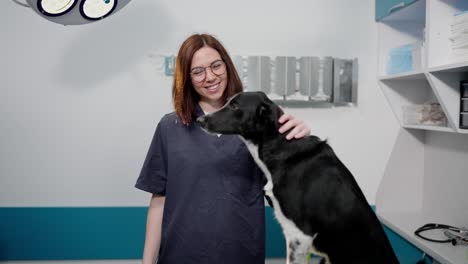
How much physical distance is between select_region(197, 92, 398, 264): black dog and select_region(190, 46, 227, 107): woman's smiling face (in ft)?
0.98

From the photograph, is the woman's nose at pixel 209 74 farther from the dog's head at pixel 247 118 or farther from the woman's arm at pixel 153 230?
the woman's arm at pixel 153 230

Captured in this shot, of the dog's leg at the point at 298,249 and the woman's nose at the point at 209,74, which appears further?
A: the woman's nose at the point at 209,74

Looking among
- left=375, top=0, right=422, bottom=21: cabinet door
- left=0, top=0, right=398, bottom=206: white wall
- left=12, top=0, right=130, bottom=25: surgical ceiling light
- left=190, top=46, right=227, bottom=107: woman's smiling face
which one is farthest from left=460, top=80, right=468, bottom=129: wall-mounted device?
left=12, top=0, right=130, bottom=25: surgical ceiling light

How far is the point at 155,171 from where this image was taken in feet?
4.24

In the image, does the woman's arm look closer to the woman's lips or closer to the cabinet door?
the woman's lips

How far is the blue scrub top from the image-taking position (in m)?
1.19

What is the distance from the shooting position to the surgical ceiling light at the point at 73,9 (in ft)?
4.88

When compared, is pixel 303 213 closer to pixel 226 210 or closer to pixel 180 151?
pixel 226 210

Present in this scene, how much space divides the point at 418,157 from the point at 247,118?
1465 millimetres

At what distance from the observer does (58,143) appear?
81.6 inches

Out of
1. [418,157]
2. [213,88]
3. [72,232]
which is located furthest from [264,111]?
[72,232]

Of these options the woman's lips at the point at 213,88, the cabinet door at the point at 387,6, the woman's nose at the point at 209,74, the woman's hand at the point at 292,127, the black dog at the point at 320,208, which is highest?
the cabinet door at the point at 387,6

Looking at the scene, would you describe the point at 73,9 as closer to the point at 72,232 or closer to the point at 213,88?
the point at 213,88

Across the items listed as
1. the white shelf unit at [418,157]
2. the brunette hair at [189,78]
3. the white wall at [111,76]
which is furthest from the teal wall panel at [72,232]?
the brunette hair at [189,78]
